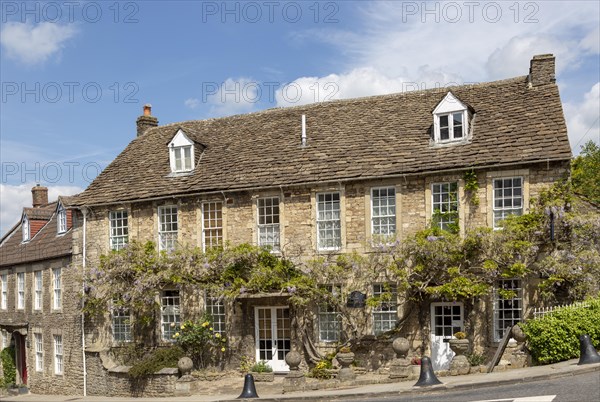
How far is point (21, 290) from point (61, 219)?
4550 millimetres

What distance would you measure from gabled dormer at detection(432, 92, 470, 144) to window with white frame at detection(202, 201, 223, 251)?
309 inches

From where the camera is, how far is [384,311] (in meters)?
22.5

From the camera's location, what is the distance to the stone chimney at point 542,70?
2350cm

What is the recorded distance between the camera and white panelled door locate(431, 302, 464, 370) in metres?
21.6

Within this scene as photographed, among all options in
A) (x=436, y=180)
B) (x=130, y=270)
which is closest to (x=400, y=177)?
(x=436, y=180)

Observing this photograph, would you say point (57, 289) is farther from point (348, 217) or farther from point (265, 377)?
point (348, 217)

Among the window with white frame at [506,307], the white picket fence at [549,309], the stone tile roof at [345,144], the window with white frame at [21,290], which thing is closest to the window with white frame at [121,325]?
the stone tile roof at [345,144]

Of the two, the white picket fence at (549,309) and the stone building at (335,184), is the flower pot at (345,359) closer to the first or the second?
the stone building at (335,184)

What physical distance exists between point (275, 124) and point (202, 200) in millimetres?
4425

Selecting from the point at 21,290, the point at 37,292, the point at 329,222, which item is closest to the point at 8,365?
the point at 21,290

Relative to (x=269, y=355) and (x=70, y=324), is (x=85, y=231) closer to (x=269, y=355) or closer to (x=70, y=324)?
(x=70, y=324)

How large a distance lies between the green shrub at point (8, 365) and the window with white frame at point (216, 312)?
42.0 ft

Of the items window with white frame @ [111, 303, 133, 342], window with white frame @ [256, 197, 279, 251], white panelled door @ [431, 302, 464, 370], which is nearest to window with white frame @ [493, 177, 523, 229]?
white panelled door @ [431, 302, 464, 370]

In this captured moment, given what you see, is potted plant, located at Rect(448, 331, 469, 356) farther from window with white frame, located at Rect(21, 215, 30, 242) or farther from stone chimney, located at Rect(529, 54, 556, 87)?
window with white frame, located at Rect(21, 215, 30, 242)
